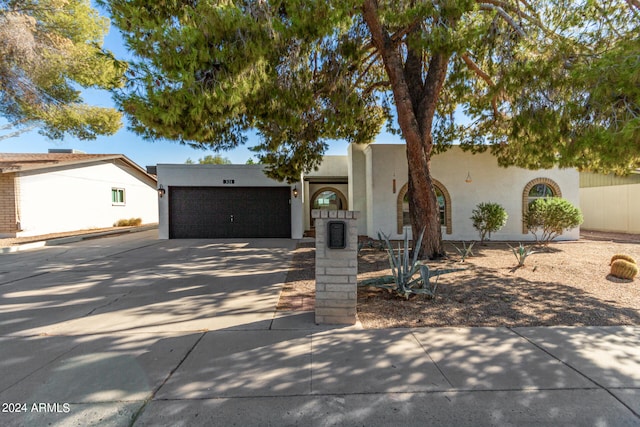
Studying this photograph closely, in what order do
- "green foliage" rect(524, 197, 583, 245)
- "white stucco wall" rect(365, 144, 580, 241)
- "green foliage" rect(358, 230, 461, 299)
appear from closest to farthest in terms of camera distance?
"green foliage" rect(358, 230, 461, 299) → "green foliage" rect(524, 197, 583, 245) → "white stucco wall" rect(365, 144, 580, 241)

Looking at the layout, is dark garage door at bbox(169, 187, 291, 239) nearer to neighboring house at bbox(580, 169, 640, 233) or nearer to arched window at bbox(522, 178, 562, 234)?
arched window at bbox(522, 178, 562, 234)

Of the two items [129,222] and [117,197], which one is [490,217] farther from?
[117,197]

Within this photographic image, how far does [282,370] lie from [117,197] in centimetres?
2154

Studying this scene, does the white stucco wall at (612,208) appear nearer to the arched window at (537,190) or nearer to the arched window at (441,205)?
the arched window at (537,190)

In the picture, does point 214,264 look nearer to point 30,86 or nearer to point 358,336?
point 358,336

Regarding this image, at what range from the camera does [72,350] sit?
10.8 ft

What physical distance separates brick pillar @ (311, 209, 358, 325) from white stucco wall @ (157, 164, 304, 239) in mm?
9862

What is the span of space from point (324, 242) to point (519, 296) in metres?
3.81

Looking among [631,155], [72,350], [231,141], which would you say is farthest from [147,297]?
[631,155]

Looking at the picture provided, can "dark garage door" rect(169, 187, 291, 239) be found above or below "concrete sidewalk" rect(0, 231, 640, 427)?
above

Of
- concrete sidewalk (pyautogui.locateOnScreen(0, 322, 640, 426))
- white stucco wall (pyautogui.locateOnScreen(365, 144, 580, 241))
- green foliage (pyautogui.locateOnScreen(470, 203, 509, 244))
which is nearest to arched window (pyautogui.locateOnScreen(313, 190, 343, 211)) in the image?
white stucco wall (pyautogui.locateOnScreen(365, 144, 580, 241))

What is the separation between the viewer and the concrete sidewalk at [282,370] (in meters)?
2.28

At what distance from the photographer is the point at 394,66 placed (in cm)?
761

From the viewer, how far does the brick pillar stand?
3801 mm
